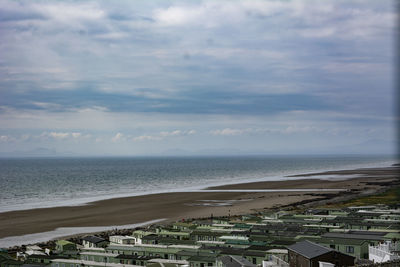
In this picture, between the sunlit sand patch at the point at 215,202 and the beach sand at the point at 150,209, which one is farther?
the sunlit sand patch at the point at 215,202

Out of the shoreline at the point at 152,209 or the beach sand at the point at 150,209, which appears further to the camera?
the beach sand at the point at 150,209

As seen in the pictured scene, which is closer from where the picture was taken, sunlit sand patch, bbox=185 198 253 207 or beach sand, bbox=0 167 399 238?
beach sand, bbox=0 167 399 238

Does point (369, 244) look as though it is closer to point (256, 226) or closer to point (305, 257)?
point (305, 257)

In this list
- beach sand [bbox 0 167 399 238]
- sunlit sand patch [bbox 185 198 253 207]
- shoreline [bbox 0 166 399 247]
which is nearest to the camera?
shoreline [bbox 0 166 399 247]

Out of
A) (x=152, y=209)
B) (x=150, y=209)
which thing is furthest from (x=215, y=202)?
(x=150, y=209)

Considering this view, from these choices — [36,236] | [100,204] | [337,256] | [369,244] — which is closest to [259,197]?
[100,204]

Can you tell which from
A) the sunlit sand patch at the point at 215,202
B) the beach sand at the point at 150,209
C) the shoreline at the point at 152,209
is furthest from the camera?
the sunlit sand patch at the point at 215,202

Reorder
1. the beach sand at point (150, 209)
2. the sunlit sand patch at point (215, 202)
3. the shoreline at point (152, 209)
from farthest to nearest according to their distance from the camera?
1. the sunlit sand patch at point (215, 202)
2. the beach sand at point (150, 209)
3. the shoreline at point (152, 209)

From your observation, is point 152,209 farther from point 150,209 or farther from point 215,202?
point 215,202

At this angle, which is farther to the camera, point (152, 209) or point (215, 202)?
point (215, 202)

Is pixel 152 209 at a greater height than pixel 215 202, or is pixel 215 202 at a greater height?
pixel 215 202

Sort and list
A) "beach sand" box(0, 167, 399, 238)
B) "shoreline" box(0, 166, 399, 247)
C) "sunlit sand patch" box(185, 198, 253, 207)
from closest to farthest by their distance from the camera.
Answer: "shoreline" box(0, 166, 399, 247)
"beach sand" box(0, 167, 399, 238)
"sunlit sand patch" box(185, 198, 253, 207)
